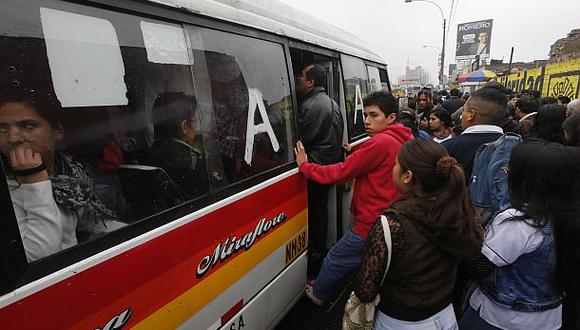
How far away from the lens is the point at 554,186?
1.63 meters

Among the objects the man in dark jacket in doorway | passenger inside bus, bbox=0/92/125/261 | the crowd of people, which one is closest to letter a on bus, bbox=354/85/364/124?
the man in dark jacket in doorway

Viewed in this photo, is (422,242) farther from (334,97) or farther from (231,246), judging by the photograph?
(334,97)

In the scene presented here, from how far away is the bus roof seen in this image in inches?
78.4

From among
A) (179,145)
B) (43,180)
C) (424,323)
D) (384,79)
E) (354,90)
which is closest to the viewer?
(43,180)

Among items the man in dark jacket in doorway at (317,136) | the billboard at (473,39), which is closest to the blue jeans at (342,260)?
the man in dark jacket in doorway at (317,136)

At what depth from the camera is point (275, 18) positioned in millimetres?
2756

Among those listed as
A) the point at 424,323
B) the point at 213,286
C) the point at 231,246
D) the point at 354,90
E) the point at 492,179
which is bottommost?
the point at 424,323

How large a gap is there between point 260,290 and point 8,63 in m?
1.81

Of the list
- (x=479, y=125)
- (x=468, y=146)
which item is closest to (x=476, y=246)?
(x=468, y=146)

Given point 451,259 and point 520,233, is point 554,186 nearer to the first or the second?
point 520,233

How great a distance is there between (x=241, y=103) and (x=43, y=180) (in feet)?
4.00

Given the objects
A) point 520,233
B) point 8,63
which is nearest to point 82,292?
point 8,63

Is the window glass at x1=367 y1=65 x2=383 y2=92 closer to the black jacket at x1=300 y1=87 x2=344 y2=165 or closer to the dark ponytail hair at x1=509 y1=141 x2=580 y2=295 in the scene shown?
the black jacket at x1=300 y1=87 x2=344 y2=165

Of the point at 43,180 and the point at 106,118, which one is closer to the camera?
the point at 43,180
